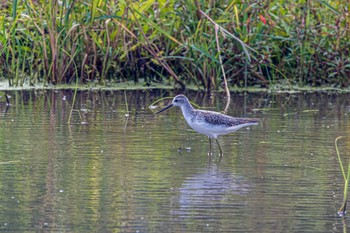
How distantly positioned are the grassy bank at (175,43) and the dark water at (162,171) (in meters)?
1.38

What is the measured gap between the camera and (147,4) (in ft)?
48.6

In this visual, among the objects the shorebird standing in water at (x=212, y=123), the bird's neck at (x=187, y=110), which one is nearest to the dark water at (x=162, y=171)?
the shorebird standing in water at (x=212, y=123)

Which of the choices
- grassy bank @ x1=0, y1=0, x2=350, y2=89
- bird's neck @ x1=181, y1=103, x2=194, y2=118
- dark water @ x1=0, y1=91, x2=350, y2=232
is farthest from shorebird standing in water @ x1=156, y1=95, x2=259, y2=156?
grassy bank @ x1=0, y1=0, x2=350, y2=89

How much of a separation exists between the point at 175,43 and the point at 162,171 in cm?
682

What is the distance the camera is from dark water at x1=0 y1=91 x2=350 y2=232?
6.75 meters

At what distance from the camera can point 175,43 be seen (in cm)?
1523

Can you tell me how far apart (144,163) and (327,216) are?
8.04ft

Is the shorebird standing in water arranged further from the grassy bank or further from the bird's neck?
the grassy bank

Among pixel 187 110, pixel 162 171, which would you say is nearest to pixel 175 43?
pixel 187 110

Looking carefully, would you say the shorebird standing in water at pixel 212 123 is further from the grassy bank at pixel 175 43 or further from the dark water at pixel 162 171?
the grassy bank at pixel 175 43

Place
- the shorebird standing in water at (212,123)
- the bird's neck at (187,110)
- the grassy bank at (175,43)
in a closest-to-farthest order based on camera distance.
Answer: the shorebird standing in water at (212,123), the bird's neck at (187,110), the grassy bank at (175,43)

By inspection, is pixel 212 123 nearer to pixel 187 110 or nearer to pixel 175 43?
pixel 187 110

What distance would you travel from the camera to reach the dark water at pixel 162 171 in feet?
22.1

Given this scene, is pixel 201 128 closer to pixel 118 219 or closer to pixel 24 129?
pixel 24 129
